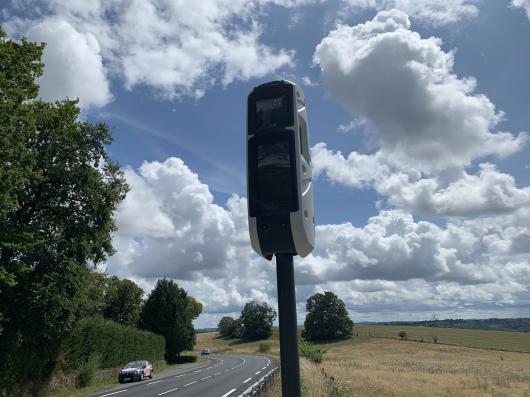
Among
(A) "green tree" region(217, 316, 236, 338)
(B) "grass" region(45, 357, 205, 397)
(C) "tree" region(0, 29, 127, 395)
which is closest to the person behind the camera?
(C) "tree" region(0, 29, 127, 395)

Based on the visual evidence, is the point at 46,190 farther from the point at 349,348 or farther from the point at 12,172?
the point at 349,348

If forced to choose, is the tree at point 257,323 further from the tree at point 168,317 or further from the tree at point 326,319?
the tree at point 168,317

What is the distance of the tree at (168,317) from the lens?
173ft

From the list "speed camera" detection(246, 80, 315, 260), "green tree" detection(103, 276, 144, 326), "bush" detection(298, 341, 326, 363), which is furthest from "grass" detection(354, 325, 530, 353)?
"speed camera" detection(246, 80, 315, 260)

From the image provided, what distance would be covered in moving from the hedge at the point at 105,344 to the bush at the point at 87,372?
0.79ft

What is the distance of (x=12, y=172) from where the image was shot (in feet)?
51.1

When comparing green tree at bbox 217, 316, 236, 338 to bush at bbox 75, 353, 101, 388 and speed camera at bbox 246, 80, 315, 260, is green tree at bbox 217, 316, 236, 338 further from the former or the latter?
speed camera at bbox 246, 80, 315, 260

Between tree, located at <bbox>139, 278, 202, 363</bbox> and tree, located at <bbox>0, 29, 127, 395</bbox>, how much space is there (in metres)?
28.8

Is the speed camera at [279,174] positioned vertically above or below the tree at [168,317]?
below

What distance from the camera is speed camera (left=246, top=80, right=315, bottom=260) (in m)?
3.27

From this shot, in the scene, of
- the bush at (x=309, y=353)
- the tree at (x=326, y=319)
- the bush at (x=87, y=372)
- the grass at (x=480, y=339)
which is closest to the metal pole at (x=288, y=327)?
the bush at (x=87, y=372)

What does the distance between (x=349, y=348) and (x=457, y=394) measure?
7692 cm

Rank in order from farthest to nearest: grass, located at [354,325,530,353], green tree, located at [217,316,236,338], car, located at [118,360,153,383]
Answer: green tree, located at [217,316,236,338] → grass, located at [354,325,530,353] → car, located at [118,360,153,383]

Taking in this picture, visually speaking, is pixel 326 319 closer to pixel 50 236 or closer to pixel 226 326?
pixel 226 326
